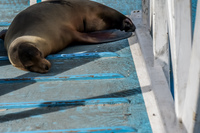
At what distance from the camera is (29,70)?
273cm

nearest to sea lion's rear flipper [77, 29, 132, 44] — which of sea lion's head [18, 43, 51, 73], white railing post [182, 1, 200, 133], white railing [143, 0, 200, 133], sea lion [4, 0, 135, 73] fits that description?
sea lion [4, 0, 135, 73]

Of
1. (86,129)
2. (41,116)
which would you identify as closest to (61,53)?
(41,116)

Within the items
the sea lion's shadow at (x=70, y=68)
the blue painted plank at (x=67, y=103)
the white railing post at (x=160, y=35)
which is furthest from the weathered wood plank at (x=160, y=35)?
the blue painted plank at (x=67, y=103)

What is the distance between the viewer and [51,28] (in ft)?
10.8

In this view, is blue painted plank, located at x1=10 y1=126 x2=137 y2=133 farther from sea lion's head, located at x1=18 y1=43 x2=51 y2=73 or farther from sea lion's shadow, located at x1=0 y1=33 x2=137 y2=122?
sea lion's head, located at x1=18 y1=43 x2=51 y2=73

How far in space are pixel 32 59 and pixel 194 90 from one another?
5.33ft

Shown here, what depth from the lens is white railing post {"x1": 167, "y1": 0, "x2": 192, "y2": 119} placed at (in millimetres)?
1607

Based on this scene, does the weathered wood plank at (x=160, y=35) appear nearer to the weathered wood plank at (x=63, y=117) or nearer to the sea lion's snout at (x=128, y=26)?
the weathered wood plank at (x=63, y=117)

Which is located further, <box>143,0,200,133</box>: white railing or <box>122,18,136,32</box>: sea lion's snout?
<box>122,18,136,32</box>: sea lion's snout

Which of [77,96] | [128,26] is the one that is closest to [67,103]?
[77,96]

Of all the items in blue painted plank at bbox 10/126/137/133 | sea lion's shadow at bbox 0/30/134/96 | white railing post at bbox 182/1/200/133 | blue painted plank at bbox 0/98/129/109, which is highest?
white railing post at bbox 182/1/200/133

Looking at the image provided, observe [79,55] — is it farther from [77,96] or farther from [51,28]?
[77,96]

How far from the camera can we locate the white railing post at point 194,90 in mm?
1350

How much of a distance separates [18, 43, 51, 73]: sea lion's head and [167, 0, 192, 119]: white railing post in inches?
49.7
